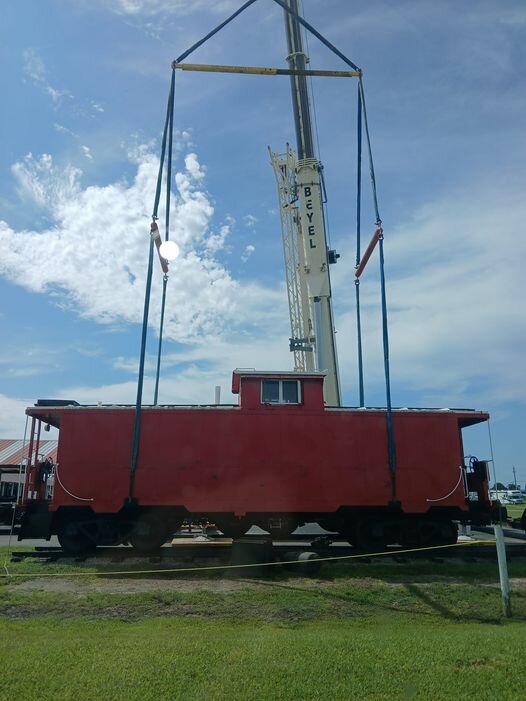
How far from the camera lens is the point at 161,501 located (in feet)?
42.6

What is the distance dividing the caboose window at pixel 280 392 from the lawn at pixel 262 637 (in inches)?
166

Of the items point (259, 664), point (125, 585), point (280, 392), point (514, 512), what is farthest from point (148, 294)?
point (514, 512)

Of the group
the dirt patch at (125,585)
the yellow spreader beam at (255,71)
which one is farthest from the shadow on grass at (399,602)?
the yellow spreader beam at (255,71)

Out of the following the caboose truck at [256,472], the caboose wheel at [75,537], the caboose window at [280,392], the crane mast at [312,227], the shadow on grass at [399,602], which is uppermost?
the crane mast at [312,227]

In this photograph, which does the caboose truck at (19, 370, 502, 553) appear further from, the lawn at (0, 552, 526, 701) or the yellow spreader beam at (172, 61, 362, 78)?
the yellow spreader beam at (172, 61, 362, 78)

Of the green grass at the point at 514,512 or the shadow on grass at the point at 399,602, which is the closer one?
the shadow on grass at the point at 399,602

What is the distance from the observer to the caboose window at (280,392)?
44.3 feet

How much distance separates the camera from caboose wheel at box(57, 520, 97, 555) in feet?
43.6

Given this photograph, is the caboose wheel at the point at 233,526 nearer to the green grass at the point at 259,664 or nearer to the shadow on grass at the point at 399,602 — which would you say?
the shadow on grass at the point at 399,602

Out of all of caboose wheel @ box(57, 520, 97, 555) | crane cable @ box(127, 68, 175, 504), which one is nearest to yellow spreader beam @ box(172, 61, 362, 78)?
crane cable @ box(127, 68, 175, 504)

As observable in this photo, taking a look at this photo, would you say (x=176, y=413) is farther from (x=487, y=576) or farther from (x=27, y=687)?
(x=27, y=687)

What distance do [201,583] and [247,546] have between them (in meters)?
1.72

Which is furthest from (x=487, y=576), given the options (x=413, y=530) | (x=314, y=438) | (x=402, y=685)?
(x=402, y=685)

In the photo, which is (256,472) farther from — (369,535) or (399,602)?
(399,602)
